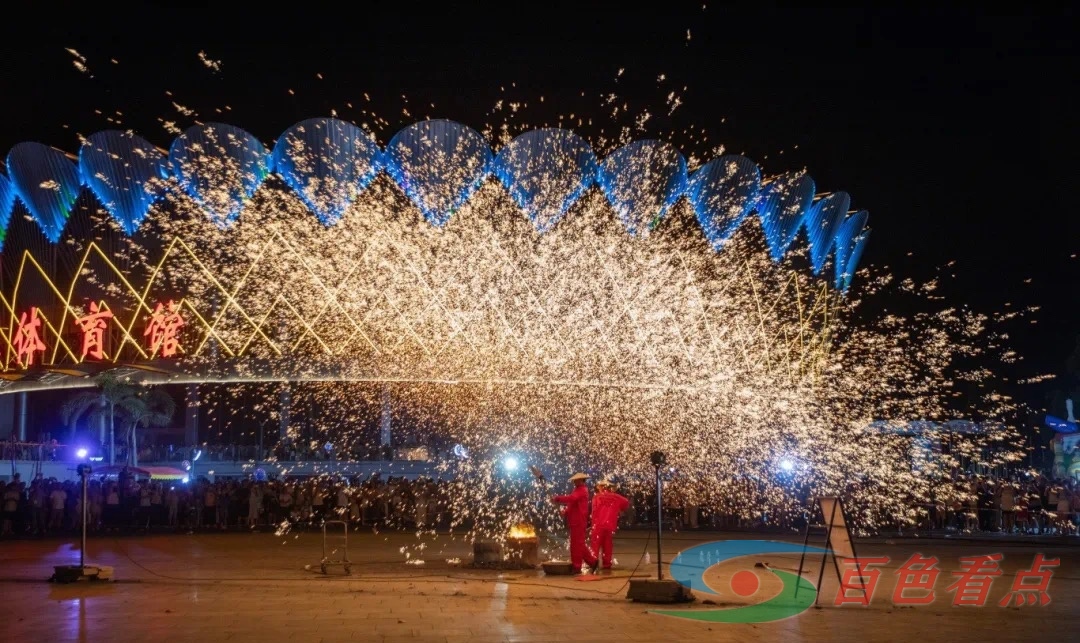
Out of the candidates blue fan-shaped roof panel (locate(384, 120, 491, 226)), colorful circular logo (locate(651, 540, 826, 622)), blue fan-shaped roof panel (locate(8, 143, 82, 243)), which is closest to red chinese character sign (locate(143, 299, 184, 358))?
blue fan-shaped roof panel (locate(8, 143, 82, 243))

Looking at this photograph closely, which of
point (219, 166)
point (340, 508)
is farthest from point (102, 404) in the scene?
point (340, 508)

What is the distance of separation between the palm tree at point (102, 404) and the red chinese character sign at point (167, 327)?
2.22 meters

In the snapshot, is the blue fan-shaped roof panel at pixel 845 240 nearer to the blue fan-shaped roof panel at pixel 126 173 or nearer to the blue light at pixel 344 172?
the blue light at pixel 344 172

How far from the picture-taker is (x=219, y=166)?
36.4 m

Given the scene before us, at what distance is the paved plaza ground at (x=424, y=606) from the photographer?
827cm

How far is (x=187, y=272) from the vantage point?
34.8 m

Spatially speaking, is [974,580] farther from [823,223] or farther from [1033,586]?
[823,223]

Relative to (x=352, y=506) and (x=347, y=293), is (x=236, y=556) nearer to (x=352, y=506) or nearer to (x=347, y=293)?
(x=352, y=506)

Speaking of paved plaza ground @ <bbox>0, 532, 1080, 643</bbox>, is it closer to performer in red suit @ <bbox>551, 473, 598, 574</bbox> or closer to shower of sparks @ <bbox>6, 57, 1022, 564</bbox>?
performer in red suit @ <bbox>551, 473, 598, 574</bbox>

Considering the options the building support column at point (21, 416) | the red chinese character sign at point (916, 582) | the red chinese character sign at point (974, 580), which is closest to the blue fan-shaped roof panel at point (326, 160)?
the building support column at point (21, 416)

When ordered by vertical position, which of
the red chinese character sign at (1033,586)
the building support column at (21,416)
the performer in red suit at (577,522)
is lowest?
A: the red chinese character sign at (1033,586)

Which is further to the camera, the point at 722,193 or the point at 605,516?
the point at 722,193

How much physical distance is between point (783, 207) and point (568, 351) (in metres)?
19.7

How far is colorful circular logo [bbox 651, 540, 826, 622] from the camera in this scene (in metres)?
9.33
